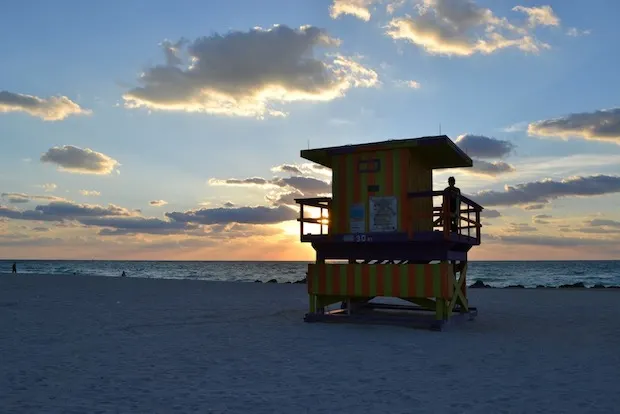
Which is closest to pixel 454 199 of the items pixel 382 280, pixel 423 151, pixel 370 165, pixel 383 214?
pixel 423 151

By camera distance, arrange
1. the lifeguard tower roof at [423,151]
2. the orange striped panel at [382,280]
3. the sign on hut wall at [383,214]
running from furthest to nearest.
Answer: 1. the sign on hut wall at [383,214]
2. the lifeguard tower roof at [423,151]
3. the orange striped panel at [382,280]

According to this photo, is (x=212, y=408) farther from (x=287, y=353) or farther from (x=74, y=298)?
(x=74, y=298)

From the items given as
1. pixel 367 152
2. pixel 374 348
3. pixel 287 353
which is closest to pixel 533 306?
pixel 367 152

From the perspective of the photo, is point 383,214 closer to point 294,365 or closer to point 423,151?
point 423,151

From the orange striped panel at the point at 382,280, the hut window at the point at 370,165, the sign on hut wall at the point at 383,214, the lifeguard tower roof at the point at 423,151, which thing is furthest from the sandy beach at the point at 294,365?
the lifeguard tower roof at the point at 423,151

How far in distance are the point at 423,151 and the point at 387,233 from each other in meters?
2.80

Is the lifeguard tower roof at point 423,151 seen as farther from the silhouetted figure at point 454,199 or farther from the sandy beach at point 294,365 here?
the sandy beach at point 294,365

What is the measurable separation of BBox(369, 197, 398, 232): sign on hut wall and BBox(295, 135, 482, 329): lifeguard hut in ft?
0.09

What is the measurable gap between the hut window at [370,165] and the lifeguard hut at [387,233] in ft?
0.10

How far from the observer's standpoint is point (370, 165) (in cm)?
1670

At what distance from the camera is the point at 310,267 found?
57.8 ft

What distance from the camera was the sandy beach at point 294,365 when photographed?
762 centimetres

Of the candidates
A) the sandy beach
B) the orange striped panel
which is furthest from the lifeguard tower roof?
the sandy beach

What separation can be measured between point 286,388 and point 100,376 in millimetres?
3098
